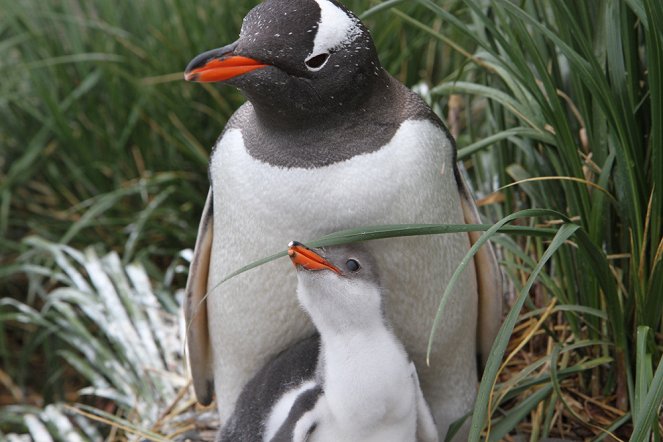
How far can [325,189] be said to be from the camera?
1.41m

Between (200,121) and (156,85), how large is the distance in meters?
0.17

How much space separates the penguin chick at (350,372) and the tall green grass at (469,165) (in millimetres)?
121

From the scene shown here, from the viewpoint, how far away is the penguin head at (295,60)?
134cm

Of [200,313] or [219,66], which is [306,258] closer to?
[219,66]

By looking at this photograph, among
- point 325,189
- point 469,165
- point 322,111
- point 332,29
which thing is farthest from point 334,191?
point 469,165

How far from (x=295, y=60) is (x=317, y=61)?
4cm

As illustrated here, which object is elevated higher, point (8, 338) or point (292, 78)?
point (292, 78)

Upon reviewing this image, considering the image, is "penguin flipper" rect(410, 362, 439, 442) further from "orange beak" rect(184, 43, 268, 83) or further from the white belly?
"orange beak" rect(184, 43, 268, 83)

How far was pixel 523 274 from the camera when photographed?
6.73 ft

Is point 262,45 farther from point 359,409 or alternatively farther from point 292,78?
point 359,409

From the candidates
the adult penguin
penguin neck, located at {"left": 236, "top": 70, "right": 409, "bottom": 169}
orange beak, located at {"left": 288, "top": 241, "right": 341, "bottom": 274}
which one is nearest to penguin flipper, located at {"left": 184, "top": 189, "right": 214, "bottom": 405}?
the adult penguin

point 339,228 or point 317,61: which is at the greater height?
point 317,61

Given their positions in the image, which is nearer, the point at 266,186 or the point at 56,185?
the point at 266,186

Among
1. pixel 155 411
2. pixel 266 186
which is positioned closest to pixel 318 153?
pixel 266 186
